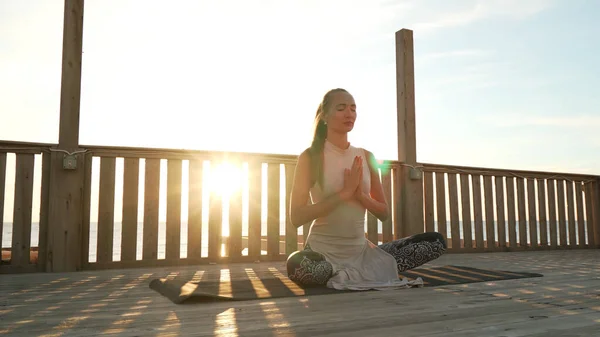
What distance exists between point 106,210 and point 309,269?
2.15 meters

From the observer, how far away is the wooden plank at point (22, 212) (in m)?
3.57

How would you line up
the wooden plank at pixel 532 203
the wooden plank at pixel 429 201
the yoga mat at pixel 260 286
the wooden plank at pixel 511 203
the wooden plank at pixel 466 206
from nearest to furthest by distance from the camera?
1. the yoga mat at pixel 260 286
2. the wooden plank at pixel 429 201
3. the wooden plank at pixel 466 206
4. the wooden plank at pixel 511 203
5. the wooden plank at pixel 532 203

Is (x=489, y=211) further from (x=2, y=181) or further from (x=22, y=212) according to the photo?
(x=2, y=181)

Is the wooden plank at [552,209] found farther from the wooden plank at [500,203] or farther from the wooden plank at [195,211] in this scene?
the wooden plank at [195,211]

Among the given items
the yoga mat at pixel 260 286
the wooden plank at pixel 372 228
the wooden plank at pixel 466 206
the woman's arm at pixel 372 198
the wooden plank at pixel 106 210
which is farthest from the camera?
the wooden plank at pixel 466 206

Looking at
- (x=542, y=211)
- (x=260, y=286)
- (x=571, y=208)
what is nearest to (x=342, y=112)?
(x=260, y=286)

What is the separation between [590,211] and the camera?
6.18 meters

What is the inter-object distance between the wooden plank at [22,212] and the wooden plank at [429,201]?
3.84 m

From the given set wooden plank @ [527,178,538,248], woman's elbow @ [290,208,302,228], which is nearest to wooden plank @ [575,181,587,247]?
wooden plank @ [527,178,538,248]

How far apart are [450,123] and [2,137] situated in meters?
7.21

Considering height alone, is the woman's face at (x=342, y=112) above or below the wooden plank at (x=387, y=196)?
above

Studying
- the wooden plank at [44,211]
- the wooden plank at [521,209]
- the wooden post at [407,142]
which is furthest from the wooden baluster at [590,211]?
the wooden plank at [44,211]

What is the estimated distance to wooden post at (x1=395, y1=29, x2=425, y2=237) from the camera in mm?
5023

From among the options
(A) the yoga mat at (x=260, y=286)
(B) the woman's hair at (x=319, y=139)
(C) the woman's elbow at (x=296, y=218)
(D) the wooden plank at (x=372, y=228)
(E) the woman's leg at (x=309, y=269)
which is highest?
(B) the woman's hair at (x=319, y=139)
